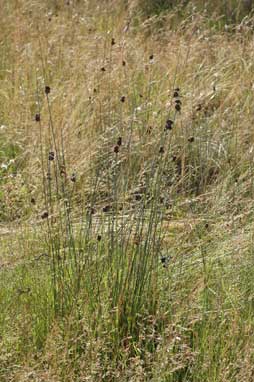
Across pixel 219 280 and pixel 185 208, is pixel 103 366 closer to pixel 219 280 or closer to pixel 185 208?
pixel 219 280

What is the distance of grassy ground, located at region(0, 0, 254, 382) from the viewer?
273 cm

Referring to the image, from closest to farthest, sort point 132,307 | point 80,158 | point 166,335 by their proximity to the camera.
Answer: point 166,335 < point 132,307 < point 80,158

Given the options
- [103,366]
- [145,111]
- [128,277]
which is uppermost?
[145,111]

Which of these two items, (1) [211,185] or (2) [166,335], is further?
(1) [211,185]

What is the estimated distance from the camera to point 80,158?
4246mm

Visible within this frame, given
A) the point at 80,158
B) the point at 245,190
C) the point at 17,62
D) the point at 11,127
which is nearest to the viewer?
the point at 245,190

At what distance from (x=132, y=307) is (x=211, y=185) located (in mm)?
1219

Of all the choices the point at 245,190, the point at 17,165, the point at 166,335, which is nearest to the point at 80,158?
the point at 17,165

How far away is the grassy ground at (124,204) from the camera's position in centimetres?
273

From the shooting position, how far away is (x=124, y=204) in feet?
11.7

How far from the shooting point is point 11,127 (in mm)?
4703

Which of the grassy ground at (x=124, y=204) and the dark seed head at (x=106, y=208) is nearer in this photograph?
the grassy ground at (x=124, y=204)

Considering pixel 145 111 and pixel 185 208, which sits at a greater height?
pixel 145 111

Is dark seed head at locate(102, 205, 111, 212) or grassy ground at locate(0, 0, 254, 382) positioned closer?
grassy ground at locate(0, 0, 254, 382)
